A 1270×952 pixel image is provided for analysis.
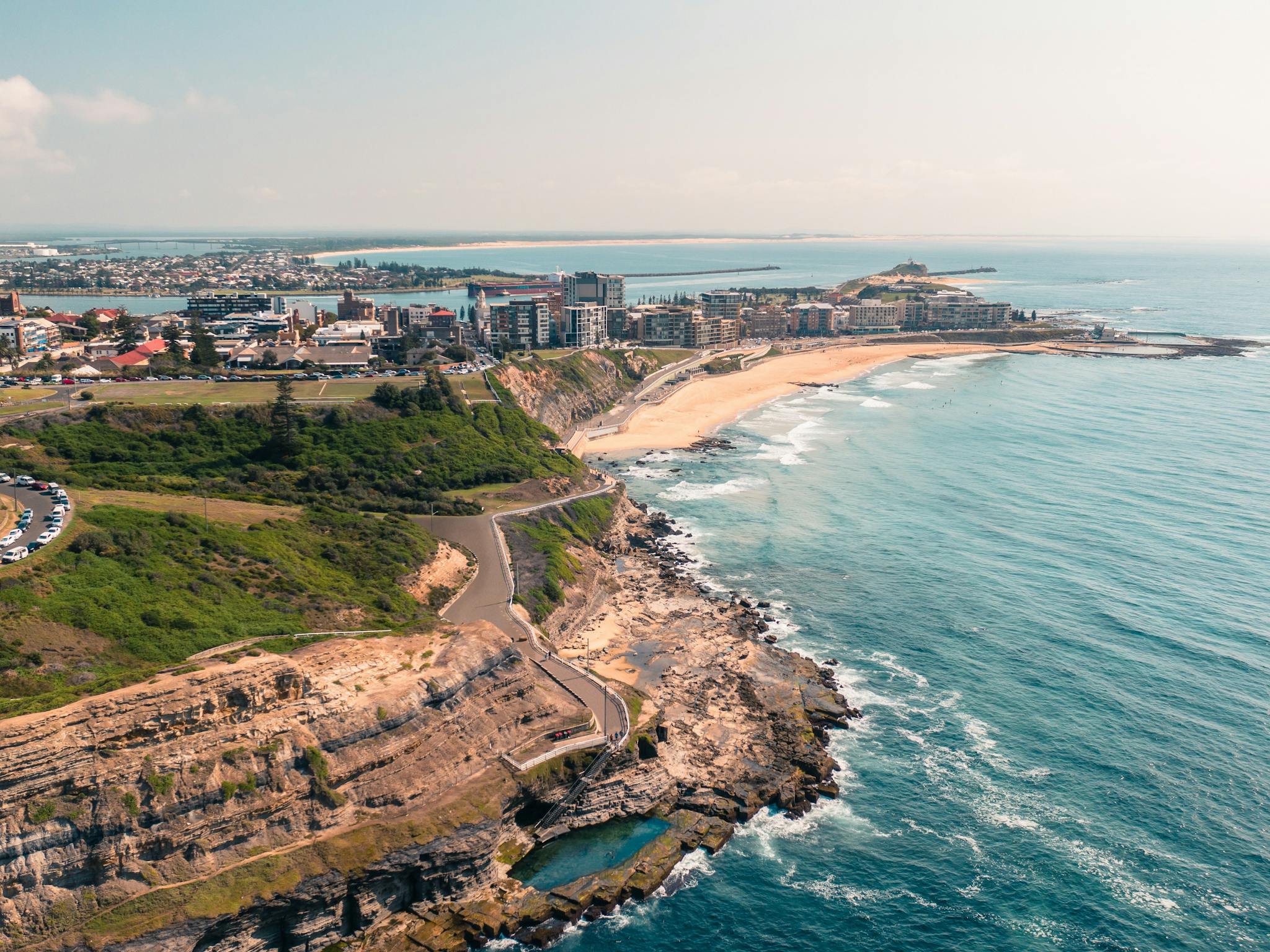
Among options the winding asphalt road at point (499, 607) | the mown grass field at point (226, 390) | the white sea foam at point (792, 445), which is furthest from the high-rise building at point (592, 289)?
the winding asphalt road at point (499, 607)

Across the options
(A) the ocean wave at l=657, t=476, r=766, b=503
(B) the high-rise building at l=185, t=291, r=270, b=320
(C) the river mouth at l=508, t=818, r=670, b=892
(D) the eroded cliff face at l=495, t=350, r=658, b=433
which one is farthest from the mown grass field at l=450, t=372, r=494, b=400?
(B) the high-rise building at l=185, t=291, r=270, b=320

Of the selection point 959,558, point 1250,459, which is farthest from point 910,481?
point 1250,459

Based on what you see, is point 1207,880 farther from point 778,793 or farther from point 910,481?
point 910,481

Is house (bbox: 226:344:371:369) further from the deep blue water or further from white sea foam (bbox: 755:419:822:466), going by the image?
white sea foam (bbox: 755:419:822:466)

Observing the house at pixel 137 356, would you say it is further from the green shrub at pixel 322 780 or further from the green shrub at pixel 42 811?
the green shrub at pixel 42 811

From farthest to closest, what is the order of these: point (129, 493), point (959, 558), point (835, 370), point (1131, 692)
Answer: point (835, 370), point (959, 558), point (129, 493), point (1131, 692)

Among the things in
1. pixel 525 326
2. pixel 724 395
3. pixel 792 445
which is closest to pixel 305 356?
pixel 525 326

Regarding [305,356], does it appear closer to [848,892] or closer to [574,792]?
[574,792]
